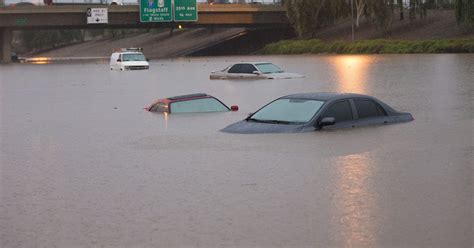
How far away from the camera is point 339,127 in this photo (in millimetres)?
18766

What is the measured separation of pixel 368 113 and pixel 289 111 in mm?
1674

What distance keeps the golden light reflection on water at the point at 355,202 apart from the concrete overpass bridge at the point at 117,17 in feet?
250

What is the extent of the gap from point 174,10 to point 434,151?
75.8m

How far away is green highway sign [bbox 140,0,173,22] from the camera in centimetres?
8969

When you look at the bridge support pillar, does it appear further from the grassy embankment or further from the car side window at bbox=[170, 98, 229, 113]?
the car side window at bbox=[170, 98, 229, 113]

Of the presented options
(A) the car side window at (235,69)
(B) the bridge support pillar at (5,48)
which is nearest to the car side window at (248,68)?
(A) the car side window at (235,69)

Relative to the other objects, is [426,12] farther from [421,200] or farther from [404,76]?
[421,200]

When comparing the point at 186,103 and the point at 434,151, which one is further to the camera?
the point at 186,103

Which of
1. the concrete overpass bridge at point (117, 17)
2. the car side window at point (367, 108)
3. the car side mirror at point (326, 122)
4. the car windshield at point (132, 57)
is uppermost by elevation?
the concrete overpass bridge at point (117, 17)

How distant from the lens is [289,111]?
1919 centimetres

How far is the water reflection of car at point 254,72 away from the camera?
44.5 meters

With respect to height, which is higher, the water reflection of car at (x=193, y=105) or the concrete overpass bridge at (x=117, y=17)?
the concrete overpass bridge at (x=117, y=17)

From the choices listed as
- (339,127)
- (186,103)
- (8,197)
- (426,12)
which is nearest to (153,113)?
(186,103)

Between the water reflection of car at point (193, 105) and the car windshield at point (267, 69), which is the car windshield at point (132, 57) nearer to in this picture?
the car windshield at point (267, 69)
